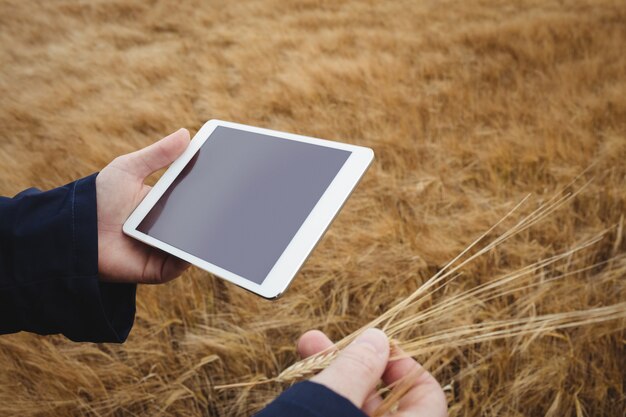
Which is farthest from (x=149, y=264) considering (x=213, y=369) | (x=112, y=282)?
(x=213, y=369)

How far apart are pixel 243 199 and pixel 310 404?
0.54 m

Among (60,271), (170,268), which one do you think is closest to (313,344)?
(170,268)

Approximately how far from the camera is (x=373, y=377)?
622mm

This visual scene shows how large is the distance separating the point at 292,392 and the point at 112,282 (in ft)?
2.27

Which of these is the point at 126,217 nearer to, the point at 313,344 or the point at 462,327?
the point at 313,344

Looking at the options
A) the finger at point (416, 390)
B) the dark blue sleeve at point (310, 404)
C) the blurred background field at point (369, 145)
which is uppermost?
the dark blue sleeve at point (310, 404)

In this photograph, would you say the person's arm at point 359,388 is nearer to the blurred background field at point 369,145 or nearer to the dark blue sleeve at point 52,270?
the blurred background field at point 369,145

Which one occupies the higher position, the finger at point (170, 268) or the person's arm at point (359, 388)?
the person's arm at point (359, 388)

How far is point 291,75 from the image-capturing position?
2.71m

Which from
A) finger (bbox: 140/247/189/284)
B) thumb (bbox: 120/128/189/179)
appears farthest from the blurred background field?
thumb (bbox: 120/128/189/179)

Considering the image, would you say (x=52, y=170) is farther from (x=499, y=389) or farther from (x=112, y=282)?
(x=499, y=389)

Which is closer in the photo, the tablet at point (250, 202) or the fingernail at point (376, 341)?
the fingernail at point (376, 341)

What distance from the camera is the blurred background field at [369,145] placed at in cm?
119

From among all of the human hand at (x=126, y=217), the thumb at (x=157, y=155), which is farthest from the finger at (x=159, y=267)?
the thumb at (x=157, y=155)
